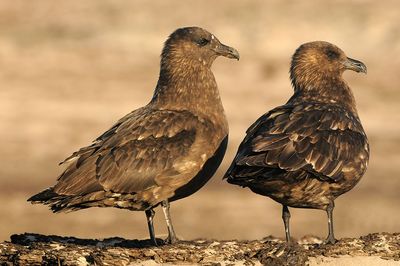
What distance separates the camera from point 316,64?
12898 mm

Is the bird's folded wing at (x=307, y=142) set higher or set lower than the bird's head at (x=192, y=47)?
lower

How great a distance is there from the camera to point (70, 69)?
3631 cm

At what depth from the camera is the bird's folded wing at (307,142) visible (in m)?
10.8

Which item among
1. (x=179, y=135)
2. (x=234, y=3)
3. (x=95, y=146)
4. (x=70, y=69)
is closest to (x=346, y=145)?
(x=179, y=135)

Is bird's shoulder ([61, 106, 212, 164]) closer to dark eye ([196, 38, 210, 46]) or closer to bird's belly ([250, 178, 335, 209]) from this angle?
dark eye ([196, 38, 210, 46])

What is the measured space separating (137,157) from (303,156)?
5.86 feet

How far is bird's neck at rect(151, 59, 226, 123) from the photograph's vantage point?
12492 millimetres

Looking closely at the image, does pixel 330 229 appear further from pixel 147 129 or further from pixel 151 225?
pixel 147 129

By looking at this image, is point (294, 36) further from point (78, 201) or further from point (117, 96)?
point (78, 201)

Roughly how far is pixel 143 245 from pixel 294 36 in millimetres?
27616

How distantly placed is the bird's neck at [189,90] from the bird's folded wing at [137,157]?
1.34ft

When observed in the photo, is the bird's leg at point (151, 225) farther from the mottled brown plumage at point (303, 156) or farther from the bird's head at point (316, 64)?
the bird's head at point (316, 64)

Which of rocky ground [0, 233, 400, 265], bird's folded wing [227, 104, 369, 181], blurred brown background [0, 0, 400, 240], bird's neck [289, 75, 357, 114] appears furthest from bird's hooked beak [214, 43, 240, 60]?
blurred brown background [0, 0, 400, 240]

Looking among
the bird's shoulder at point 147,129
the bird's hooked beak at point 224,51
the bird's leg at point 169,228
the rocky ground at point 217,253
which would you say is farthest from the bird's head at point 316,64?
the rocky ground at point 217,253
